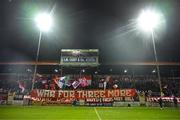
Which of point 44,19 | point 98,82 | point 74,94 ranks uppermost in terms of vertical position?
point 44,19

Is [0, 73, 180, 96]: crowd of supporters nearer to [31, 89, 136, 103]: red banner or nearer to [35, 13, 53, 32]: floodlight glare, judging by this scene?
[31, 89, 136, 103]: red banner

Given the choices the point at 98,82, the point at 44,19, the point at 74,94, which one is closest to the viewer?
the point at 44,19

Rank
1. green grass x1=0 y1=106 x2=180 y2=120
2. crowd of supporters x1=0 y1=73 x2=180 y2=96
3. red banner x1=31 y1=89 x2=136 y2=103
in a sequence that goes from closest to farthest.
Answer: green grass x1=0 y1=106 x2=180 y2=120
red banner x1=31 y1=89 x2=136 y2=103
crowd of supporters x1=0 y1=73 x2=180 y2=96

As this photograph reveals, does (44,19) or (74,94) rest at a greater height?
(44,19)

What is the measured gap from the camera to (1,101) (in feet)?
122

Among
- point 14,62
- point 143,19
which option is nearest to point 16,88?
point 14,62

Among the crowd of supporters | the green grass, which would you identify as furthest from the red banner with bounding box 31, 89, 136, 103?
the green grass

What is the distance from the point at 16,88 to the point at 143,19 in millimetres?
29262

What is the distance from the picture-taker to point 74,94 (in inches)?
1468

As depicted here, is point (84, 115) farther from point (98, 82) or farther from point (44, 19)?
point (98, 82)

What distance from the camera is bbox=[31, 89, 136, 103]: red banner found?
1455 inches

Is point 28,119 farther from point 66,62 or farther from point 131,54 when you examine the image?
point 131,54

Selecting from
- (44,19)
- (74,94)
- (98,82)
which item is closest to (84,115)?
Answer: (44,19)

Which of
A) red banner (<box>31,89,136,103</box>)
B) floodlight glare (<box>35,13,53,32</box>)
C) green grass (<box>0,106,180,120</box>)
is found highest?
floodlight glare (<box>35,13,53,32</box>)
